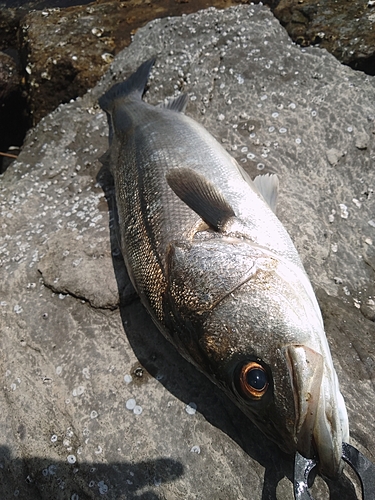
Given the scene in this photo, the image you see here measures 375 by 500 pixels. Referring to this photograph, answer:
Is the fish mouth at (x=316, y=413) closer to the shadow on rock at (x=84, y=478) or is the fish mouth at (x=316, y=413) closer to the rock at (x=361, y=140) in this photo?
the shadow on rock at (x=84, y=478)

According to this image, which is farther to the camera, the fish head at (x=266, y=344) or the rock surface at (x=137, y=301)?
the rock surface at (x=137, y=301)

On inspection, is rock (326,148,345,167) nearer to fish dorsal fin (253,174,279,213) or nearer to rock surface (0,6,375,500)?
rock surface (0,6,375,500)

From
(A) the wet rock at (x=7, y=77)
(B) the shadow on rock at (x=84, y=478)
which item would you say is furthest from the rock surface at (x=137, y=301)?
(A) the wet rock at (x=7, y=77)

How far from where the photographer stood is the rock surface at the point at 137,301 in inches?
100

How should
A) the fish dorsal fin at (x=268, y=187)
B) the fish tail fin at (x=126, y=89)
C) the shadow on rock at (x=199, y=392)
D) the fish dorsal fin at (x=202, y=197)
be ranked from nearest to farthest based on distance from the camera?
the shadow on rock at (x=199, y=392)
the fish dorsal fin at (x=202, y=197)
the fish dorsal fin at (x=268, y=187)
the fish tail fin at (x=126, y=89)

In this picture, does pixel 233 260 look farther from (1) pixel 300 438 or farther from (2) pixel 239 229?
(1) pixel 300 438

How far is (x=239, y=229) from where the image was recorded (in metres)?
2.67

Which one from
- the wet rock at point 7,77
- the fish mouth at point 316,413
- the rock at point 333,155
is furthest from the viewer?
the wet rock at point 7,77

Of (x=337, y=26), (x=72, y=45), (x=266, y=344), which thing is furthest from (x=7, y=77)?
(x=266, y=344)

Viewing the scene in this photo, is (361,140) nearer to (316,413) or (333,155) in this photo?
(333,155)

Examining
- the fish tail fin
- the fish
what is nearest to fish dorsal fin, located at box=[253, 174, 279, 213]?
the fish

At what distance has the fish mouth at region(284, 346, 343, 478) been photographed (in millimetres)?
1992

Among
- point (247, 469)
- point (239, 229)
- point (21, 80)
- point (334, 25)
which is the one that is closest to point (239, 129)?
point (239, 229)

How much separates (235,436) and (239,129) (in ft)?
9.08
